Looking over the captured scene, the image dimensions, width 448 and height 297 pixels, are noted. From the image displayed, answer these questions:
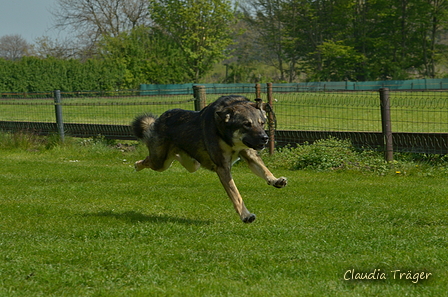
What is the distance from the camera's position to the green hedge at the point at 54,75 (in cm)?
4588

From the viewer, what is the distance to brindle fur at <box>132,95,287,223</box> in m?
6.53

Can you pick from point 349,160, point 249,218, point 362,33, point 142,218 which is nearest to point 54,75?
point 362,33

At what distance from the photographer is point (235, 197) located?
6613 mm

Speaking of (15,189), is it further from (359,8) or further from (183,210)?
(359,8)

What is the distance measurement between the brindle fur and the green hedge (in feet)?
134

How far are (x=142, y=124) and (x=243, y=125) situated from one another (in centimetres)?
223

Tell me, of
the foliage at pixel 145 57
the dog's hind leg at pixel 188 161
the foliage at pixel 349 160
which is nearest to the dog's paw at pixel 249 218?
the dog's hind leg at pixel 188 161

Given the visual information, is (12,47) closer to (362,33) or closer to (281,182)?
(362,33)

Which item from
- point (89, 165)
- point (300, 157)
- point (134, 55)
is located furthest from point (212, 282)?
point (134, 55)

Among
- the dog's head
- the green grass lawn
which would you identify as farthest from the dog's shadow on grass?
the dog's head

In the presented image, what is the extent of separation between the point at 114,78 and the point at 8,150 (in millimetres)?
38196

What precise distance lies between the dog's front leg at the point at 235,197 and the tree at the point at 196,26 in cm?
5660

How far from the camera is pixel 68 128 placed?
53.3ft

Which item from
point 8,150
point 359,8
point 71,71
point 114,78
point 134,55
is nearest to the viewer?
point 8,150
